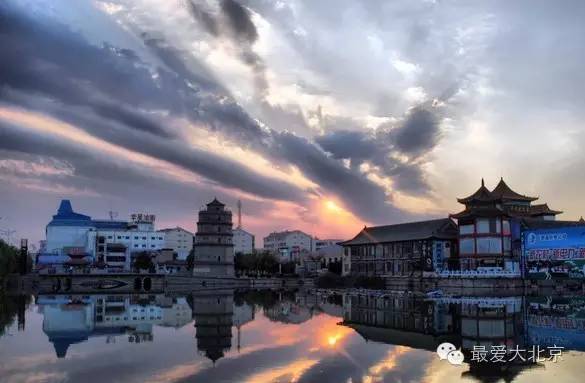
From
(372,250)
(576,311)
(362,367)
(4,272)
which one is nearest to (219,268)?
(372,250)

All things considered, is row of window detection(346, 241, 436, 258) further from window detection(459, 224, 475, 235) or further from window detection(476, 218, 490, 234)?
window detection(476, 218, 490, 234)

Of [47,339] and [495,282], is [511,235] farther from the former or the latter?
[47,339]

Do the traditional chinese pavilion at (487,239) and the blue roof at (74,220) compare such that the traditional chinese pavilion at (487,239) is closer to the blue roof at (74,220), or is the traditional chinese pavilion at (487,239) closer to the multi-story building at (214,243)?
the multi-story building at (214,243)

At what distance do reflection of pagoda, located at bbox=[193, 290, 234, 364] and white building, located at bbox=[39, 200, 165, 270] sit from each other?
78.5 meters

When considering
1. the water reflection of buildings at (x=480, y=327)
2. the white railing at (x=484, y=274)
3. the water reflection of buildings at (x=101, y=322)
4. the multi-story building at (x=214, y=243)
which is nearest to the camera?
the water reflection of buildings at (x=480, y=327)

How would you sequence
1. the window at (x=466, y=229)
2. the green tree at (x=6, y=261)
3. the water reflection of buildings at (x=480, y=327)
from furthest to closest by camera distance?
the green tree at (x=6, y=261) → the window at (x=466, y=229) → the water reflection of buildings at (x=480, y=327)

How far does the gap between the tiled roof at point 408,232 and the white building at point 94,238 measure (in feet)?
175

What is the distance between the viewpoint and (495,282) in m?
63.8

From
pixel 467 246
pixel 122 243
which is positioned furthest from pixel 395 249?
pixel 122 243

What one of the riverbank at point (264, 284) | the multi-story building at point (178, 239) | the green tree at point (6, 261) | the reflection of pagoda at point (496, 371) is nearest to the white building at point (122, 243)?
the multi-story building at point (178, 239)

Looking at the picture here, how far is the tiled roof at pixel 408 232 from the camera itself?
7281cm

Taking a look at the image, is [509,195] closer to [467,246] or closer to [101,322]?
[467,246]

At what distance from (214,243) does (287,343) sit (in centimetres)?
5830

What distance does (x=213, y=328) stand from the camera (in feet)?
103
